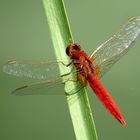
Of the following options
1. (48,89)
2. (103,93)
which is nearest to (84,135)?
(48,89)

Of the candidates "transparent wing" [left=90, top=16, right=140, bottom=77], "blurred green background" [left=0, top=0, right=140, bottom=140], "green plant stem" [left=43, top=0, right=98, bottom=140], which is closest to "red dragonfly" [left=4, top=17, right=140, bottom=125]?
"transparent wing" [left=90, top=16, right=140, bottom=77]

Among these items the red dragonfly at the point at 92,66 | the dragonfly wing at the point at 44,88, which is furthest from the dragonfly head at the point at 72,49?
the dragonfly wing at the point at 44,88

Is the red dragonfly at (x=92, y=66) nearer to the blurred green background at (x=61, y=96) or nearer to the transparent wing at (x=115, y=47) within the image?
the transparent wing at (x=115, y=47)

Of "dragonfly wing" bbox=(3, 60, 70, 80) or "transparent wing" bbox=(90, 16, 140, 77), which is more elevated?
"transparent wing" bbox=(90, 16, 140, 77)

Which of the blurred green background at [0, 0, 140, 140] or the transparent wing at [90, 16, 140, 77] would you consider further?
the blurred green background at [0, 0, 140, 140]

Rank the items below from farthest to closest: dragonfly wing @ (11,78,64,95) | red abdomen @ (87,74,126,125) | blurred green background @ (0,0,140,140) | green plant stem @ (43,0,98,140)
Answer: blurred green background @ (0,0,140,140) < red abdomen @ (87,74,126,125) < dragonfly wing @ (11,78,64,95) < green plant stem @ (43,0,98,140)

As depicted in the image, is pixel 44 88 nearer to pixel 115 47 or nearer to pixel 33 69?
pixel 33 69

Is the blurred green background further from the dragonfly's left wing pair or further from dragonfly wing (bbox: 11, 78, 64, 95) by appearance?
dragonfly wing (bbox: 11, 78, 64, 95)
